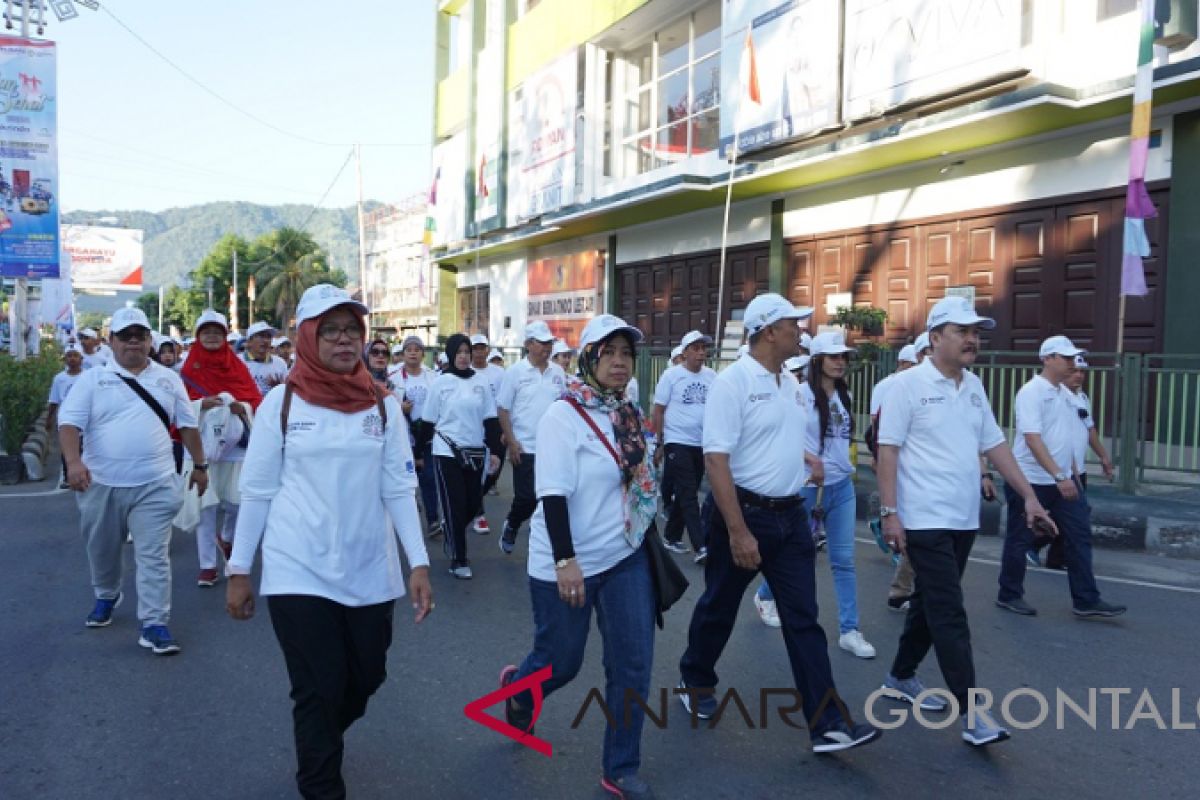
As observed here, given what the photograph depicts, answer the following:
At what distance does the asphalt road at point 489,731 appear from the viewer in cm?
379

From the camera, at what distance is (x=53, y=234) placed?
1797 centimetres

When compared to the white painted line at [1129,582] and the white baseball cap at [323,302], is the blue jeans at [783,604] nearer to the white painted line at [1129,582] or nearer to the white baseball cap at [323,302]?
the white baseball cap at [323,302]

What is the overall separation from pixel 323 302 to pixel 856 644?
12.0 feet

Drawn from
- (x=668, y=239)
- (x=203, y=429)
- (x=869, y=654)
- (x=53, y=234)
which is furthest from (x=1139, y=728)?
(x=53, y=234)

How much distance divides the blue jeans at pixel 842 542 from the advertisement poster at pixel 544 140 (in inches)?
632

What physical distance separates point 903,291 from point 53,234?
15346 millimetres

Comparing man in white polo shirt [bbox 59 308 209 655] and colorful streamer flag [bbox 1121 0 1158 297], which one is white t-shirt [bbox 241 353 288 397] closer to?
man in white polo shirt [bbox 59 308 209 655]

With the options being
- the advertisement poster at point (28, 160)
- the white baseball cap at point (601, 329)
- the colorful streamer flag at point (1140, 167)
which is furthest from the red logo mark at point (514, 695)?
the advertisement poster at point (28, 160)

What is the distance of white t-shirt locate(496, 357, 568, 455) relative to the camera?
8070 mm

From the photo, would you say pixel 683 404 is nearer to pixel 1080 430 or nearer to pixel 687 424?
pixel 687 424

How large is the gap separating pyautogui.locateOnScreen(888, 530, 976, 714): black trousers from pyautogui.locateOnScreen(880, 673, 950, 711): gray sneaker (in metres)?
0.34

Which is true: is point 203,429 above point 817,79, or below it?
below

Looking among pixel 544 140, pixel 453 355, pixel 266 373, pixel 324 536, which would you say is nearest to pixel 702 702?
pixel 324 536

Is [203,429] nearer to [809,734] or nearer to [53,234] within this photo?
[809,734]
